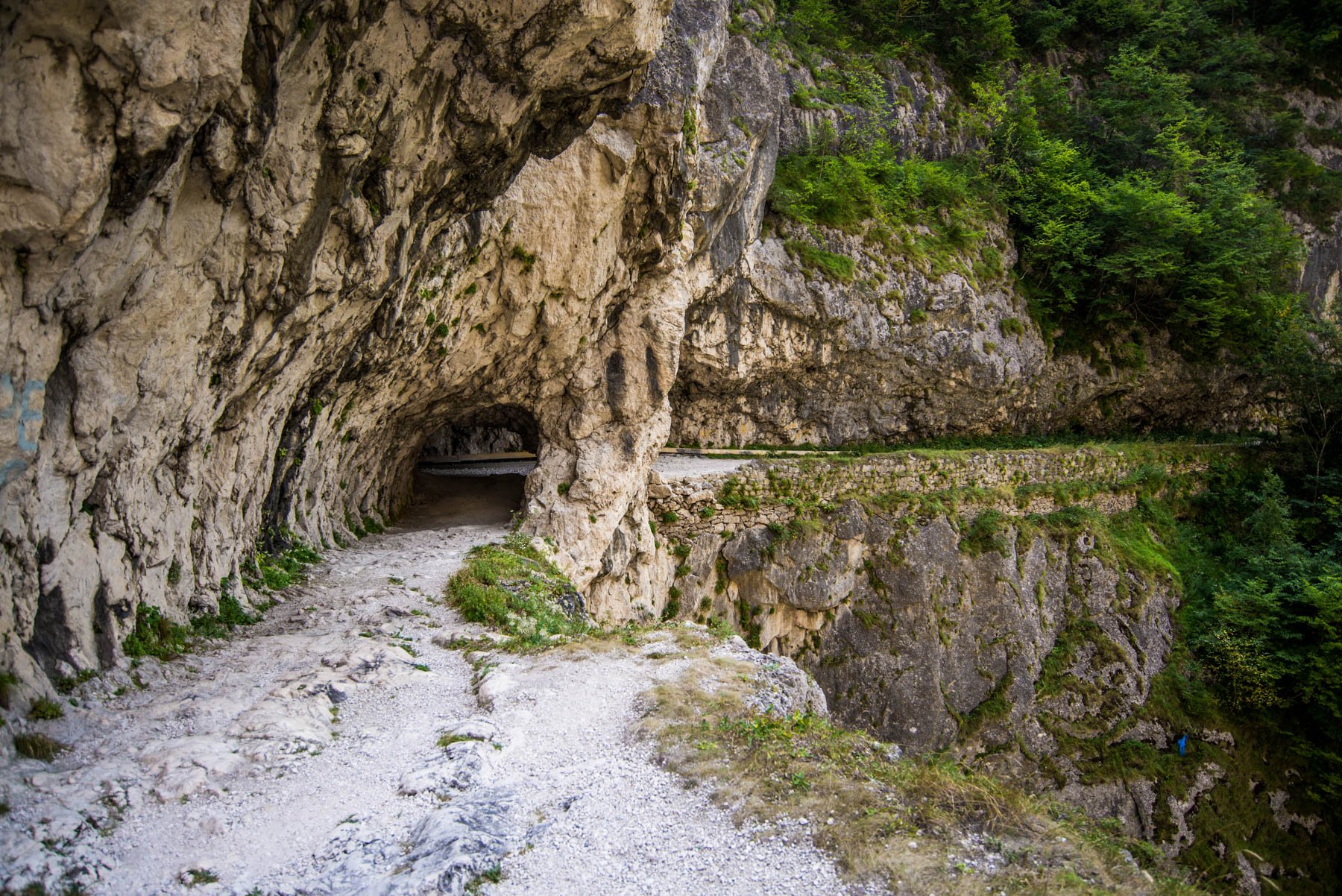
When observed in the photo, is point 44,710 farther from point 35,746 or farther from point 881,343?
point 881,343

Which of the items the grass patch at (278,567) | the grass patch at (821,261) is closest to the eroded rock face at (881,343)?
the grass patch at (821,261)

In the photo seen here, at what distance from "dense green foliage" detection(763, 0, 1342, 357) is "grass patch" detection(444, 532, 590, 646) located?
13.0 meters

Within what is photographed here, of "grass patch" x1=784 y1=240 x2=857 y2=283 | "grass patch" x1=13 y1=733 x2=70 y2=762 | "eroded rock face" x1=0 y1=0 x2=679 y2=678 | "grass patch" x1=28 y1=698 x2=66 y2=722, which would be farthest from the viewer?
"grass patch" x1=784 y1=240 x2=857 y2=283

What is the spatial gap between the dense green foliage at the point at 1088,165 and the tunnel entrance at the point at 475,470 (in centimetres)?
991

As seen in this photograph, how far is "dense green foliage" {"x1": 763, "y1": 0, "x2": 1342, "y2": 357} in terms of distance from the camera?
70.6 ft

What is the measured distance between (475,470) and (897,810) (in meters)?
19.1

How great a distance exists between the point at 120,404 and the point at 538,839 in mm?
4595

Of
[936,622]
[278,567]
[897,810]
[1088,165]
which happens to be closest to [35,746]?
[278,567]

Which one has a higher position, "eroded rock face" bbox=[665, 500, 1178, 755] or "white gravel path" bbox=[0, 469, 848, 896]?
"white gravel path" bbox=[0, 469, 848, 896]

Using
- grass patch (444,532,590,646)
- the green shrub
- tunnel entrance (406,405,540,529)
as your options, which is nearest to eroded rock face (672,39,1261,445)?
tunnel entrance (406,405,540,529)

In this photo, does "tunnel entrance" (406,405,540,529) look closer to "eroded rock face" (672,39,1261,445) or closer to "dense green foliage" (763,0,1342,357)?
"eroded rock face" (672,39,1261,445)

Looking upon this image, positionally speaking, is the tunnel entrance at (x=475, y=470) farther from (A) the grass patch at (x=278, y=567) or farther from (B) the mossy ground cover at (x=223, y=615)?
(B) the mossy ground cover at (x=223, y=615)

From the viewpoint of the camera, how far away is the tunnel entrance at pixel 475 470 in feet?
51.1

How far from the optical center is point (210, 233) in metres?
A: 5.60
